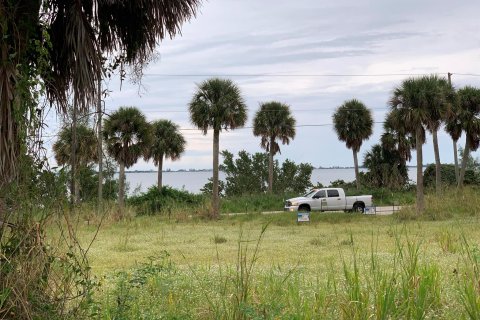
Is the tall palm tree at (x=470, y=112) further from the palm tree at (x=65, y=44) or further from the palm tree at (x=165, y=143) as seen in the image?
the palm tree at (x=65, y=44)

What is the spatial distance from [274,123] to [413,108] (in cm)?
1914

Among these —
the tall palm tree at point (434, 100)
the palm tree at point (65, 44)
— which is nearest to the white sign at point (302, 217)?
the tall palm tree at point (434, 100)

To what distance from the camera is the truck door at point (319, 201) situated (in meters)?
35.3

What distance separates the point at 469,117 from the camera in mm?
36906

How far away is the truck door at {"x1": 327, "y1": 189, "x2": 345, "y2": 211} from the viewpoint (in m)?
35.9

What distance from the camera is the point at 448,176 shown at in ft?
176

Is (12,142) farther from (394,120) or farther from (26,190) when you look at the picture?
(394,120)

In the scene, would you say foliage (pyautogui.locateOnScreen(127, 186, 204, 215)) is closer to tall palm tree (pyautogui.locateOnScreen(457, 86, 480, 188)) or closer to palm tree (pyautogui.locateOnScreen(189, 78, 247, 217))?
palm tree (pyautogui.locateOnScreen(189, 78, 247, 217))

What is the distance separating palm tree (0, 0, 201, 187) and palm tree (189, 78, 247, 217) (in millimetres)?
25857

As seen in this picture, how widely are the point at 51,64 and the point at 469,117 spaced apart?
116ft

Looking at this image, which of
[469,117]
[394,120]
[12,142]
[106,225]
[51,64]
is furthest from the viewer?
[469,117]

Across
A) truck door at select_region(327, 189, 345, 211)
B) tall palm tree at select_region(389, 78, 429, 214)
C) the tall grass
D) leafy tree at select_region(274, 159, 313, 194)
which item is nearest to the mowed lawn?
the tall grass

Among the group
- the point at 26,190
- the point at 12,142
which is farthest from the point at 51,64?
the point at 26,190

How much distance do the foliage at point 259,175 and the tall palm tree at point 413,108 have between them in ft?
94.9
